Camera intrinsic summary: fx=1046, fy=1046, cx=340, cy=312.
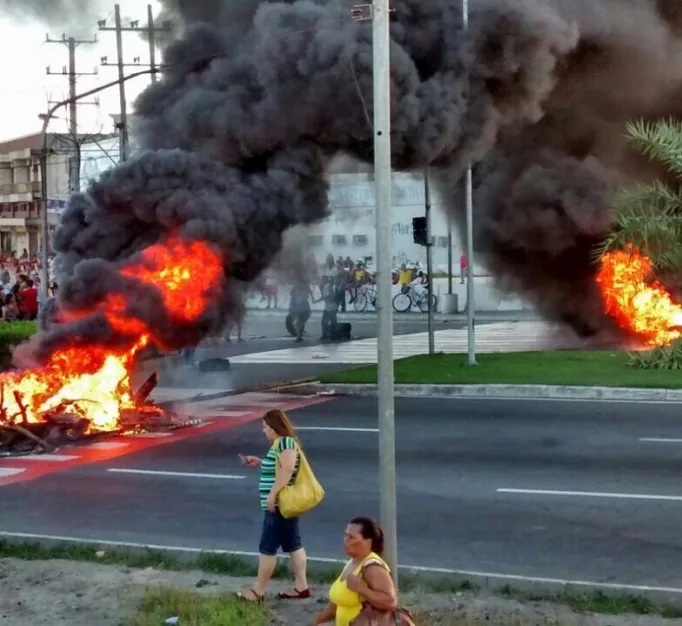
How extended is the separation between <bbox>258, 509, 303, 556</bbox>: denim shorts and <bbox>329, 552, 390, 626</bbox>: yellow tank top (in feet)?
4.64

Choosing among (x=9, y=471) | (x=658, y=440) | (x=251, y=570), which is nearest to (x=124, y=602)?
(x=251, y=570)

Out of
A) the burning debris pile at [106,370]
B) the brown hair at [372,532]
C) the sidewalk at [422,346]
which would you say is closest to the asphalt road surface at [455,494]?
the burning debris pile at [106,370]

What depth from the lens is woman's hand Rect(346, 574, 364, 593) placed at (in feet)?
13.6

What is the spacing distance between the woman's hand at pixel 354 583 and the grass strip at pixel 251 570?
3.60ft

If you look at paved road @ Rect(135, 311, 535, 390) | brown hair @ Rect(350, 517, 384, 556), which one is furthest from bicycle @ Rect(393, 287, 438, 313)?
brown hair @ Rect(350, 517, 384, 556)

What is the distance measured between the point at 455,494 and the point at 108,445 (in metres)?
4.40

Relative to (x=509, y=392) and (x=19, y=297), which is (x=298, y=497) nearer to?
(x=509, y=392)

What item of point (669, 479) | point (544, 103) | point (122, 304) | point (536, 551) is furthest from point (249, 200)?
point (544, 103)

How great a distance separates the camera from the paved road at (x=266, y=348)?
655 inches

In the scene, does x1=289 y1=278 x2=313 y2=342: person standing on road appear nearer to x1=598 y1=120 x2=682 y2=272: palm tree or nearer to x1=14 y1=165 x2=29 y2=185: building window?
x1=598 y1=120 x2=682 y2=272: palm tree

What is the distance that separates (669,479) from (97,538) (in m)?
4.70

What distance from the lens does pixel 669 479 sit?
28.8 ft

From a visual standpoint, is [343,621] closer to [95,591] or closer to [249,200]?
[95,591]

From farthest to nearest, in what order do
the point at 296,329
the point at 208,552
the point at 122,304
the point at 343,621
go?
1. the point at 296,329
2. the point at 122,304
3. the point at 208,552
4. the point at 343,621
